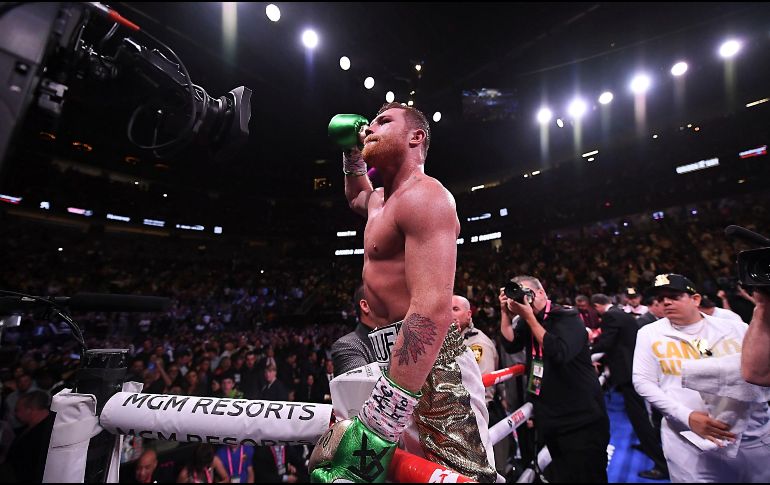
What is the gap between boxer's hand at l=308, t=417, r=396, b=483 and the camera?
2.87 feet

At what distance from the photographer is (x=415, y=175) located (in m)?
1.56

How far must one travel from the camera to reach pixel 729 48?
7.61 meters

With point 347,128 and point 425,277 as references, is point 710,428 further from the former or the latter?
point 347,128

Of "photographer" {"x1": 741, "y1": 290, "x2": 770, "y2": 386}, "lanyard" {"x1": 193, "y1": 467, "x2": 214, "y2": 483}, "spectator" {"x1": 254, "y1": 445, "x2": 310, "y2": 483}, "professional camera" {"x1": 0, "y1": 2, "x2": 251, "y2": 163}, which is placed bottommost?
"spectator" {"x1": 254, "y1": 445, "x2": 310, "y2": 483}

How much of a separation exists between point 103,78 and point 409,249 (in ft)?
3.55

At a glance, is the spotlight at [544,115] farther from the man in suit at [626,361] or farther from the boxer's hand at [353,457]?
the boxer's hand at [353,457]

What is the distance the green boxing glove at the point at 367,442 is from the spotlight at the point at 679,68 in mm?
11020

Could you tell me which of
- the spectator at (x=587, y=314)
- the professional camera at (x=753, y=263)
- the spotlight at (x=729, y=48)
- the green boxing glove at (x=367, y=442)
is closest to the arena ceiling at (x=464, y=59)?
the spotlight at (x=729, y=48)

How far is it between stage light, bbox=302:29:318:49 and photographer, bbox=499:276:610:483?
5696 mm

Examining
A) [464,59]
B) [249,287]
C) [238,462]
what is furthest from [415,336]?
[249,287]

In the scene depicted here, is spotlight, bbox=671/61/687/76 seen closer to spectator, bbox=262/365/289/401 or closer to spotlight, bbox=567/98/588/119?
spotlight, bbox=567/98/588/119

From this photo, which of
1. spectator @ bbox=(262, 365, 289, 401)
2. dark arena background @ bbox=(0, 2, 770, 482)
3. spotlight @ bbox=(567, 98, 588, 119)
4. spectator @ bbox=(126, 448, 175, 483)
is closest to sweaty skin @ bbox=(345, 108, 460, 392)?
dark arena background @ bbox=(0, 2, 770, 482)

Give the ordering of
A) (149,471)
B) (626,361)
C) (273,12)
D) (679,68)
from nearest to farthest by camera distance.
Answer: (149,471)
(626,361)
(273,12)
(679,68)

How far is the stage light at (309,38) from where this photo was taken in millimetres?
6192
